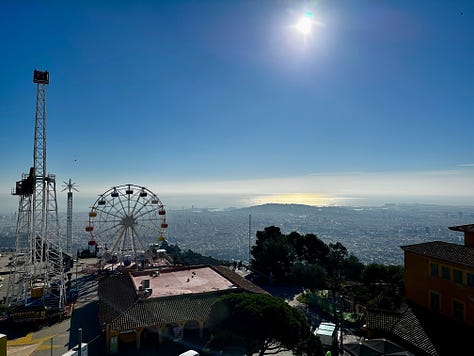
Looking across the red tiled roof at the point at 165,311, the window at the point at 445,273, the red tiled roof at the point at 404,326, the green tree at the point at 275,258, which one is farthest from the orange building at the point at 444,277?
the green tree at the point at 275,258

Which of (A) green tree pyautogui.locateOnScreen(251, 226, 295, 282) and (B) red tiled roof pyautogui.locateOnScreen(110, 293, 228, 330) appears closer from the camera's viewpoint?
(B) red tiled roof pyautogui.locateOnScreen(110, 293, 228, 330)

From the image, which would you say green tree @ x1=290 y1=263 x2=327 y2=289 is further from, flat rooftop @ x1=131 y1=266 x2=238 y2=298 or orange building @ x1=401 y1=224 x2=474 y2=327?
orange building @ x1=401 y1=224 x2=474 y2=327

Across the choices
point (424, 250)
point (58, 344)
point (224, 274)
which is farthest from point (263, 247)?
point (58, 344)

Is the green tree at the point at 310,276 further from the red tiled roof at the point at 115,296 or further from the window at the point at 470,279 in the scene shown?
the red tiled roof at the point at 115,296

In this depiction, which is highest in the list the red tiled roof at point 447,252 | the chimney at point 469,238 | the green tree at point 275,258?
the chimney at point 469,238

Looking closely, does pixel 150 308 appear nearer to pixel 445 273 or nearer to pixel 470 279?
pixel 445 273

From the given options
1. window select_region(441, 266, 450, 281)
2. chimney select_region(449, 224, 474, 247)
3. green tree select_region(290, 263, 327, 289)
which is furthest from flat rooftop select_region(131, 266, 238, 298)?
chimney select_region(449, 224, 474, 247)

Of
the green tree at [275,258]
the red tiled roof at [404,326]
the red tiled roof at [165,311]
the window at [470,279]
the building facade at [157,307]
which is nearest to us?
the red tiled roof at [404,326]

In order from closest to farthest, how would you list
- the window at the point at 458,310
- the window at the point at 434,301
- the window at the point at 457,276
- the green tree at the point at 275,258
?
1. the window at the point at 458,310
2. the window at the point at 457,276
3. the window at the point at 434,301
4. the green tree at the point at 275,258
